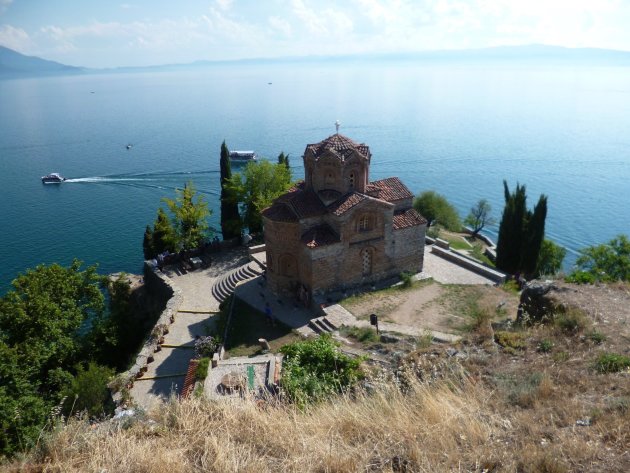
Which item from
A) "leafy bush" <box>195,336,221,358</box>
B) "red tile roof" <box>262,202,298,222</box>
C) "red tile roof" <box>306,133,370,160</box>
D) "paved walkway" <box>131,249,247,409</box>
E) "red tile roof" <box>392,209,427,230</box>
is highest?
"red tile roof" <box>306,133,370,160</box>

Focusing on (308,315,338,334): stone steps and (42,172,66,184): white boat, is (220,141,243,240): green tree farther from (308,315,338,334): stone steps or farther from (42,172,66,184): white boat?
(42,172,66,184): white boat

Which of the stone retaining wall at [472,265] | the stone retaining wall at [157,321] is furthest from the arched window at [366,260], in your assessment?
the stone retaining wall at [157,321]

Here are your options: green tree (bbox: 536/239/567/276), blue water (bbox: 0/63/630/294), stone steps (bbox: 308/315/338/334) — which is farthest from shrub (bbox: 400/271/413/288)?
blue water (bbox: 0/63/630/294)

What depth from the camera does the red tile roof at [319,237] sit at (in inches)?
979

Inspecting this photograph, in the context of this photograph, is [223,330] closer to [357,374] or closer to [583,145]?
[357,374]

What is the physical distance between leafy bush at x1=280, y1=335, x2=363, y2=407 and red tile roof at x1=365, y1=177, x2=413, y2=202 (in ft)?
41.4

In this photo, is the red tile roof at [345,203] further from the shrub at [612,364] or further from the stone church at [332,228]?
the shrub at [612,364]

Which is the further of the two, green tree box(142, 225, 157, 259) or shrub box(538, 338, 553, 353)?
green tree box(142, 225, 157, 259)

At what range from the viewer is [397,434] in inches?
282

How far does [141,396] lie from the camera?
812 inches

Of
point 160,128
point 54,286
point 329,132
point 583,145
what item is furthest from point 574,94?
point 54,286

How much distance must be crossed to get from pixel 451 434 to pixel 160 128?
→ 374 ft

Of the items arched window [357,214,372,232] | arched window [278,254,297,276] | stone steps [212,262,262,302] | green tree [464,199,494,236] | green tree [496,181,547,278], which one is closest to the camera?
arched window [357,214,372,232]

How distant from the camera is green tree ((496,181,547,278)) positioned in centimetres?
3262
